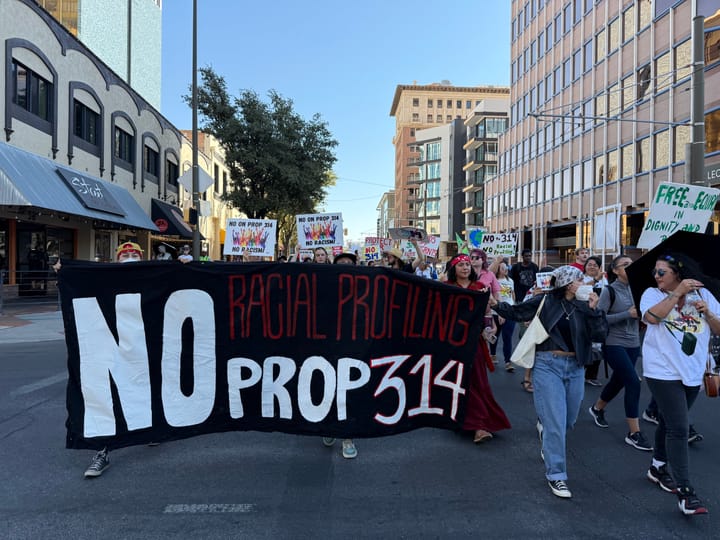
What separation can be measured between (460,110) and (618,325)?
114988mm

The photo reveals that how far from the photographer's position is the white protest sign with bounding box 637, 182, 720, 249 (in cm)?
766

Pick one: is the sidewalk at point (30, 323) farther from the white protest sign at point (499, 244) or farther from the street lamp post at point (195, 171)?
the white protest sign at point (499, 244)

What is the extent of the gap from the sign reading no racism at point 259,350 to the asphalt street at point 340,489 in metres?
0.37

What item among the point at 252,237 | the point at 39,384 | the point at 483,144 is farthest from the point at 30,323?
the point at 483,144

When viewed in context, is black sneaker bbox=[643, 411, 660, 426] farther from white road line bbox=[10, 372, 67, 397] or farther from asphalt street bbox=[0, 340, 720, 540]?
white road line bbox=[10, 372, 67, 397]

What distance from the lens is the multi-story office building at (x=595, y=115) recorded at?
2420 cm

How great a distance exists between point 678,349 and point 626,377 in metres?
1.47

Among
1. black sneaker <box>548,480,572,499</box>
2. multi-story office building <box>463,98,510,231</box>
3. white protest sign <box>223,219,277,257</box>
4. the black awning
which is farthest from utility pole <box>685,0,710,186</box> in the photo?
multi-story office building <box>463,98,510,231</box>

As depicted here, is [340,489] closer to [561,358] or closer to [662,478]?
[561,358]

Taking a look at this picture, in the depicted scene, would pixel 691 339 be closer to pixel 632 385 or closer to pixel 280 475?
pixel 632 385

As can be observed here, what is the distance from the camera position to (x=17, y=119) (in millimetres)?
15234

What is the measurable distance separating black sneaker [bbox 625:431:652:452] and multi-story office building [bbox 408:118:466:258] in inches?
2974

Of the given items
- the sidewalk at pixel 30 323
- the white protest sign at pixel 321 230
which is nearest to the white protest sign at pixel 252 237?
the white protest sign at pixel 321 230

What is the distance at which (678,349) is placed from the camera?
3.79 metres
